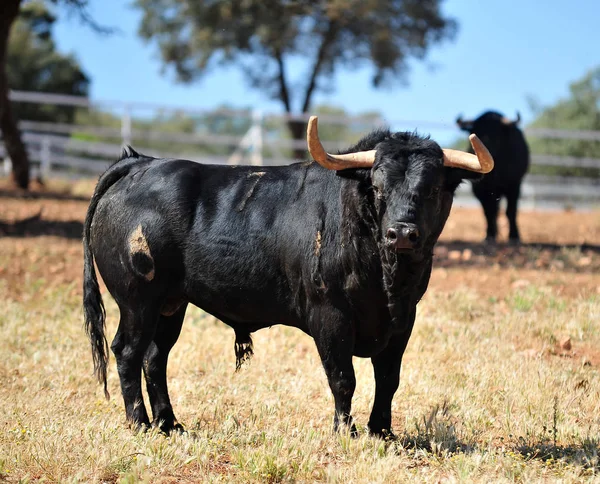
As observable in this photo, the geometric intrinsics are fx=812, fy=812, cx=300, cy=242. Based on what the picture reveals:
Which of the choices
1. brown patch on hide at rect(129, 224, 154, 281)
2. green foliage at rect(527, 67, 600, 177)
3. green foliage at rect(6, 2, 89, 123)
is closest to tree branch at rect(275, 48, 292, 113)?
green foliage at rect(527, 67, 600, 177)

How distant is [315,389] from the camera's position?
6.28 metres

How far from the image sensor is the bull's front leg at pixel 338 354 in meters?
4.85

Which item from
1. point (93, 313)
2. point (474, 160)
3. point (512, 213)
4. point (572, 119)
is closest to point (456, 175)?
point (474, 160)

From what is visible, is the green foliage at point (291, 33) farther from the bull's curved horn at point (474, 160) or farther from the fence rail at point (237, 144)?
the bull's curved horn at point (474, 160)

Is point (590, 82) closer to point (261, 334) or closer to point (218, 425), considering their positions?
point (261, 334)

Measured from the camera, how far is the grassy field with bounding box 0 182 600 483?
4465mm

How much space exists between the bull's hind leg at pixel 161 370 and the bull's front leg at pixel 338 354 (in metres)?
1.15

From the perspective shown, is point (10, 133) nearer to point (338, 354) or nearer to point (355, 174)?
point (355, 174)

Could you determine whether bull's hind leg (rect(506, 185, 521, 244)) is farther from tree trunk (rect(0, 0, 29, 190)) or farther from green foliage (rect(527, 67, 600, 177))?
green foliage (rect(527, 67, 600, 177))

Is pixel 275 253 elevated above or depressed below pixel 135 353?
above

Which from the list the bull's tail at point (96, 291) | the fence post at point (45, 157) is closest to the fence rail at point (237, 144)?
the fence post at point (45, 157)

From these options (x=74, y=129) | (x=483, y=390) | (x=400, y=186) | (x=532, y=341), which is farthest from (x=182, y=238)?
(x=74, y=129)

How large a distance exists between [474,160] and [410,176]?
17.2 inches

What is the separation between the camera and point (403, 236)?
436 cm
